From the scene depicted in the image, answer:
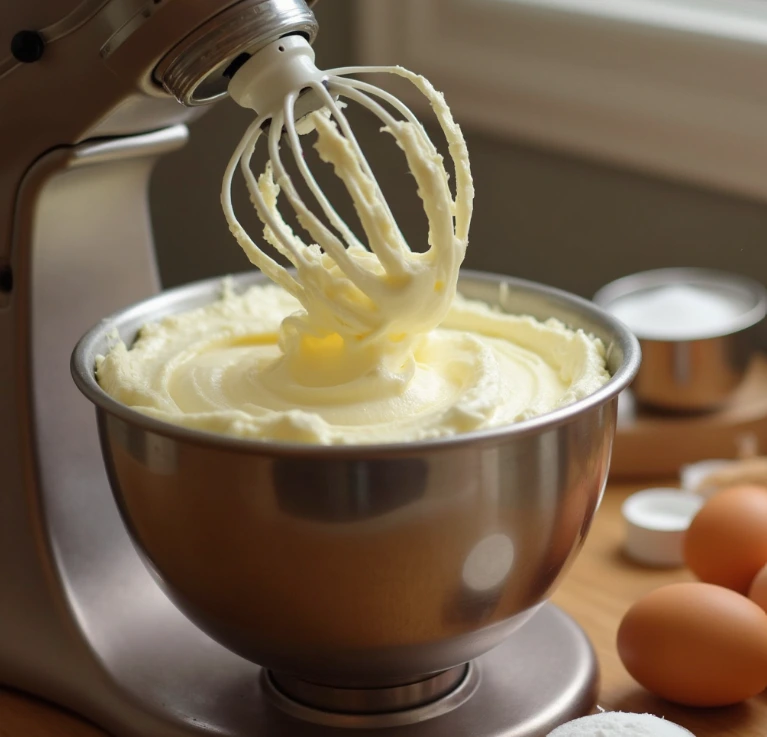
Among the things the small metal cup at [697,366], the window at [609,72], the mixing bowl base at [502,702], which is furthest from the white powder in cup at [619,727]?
the window at [609,72]

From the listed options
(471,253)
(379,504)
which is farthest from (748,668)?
(471,253)

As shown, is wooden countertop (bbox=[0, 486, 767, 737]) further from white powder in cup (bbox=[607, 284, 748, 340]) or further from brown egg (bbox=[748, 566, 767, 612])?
white powder in cup (bbox=[607, 284, 748, 340])

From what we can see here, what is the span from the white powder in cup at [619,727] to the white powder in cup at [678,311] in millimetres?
484

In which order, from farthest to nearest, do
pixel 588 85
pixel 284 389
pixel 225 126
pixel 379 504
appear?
1. pixel 225 126
2. pixel 588 85
3. pixel 284 389
4. pixel 379 504

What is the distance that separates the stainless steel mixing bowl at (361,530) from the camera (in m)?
0.58

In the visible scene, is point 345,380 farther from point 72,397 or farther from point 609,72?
point 609,72

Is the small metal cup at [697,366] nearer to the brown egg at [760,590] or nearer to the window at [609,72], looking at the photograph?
the window at [609,72]

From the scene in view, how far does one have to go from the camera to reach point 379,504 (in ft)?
1.91

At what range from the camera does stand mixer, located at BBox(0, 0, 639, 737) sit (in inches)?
23.4

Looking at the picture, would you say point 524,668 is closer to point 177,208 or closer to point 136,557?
point 136,557

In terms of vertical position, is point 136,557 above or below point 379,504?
below

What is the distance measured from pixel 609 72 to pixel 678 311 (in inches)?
11.2

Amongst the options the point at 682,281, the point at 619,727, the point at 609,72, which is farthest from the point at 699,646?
the point at 609,72

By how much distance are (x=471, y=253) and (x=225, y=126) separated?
1.31 feet
